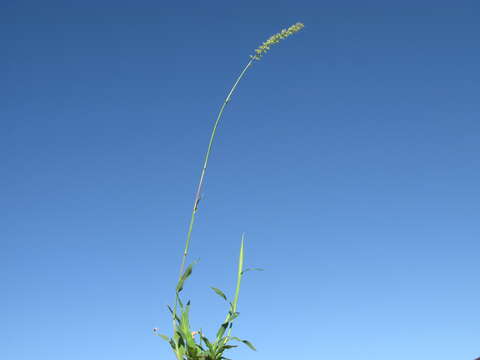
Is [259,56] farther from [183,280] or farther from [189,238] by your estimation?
[183,280]

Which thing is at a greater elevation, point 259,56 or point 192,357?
point 259,56

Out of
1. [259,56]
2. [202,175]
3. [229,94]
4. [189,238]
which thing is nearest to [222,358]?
[189,238]

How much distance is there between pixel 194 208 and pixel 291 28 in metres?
1.27

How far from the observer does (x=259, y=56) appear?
2896mm

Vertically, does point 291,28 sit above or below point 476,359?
below

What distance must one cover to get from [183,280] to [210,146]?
74 centimetres

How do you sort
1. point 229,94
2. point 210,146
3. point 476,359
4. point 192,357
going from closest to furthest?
point 192,357 < point 210,146 < point 229,94 < point 476,359

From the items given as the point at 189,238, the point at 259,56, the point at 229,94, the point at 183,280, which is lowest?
the point at 183,280

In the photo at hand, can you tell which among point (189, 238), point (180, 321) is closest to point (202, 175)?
point (189, 238)

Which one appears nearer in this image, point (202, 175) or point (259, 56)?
point (202, 175)

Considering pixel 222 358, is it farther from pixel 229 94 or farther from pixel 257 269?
pixel 229 94

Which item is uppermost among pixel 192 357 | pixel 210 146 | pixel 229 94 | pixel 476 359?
pixel 476 359

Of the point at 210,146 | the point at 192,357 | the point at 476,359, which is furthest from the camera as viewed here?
the point at 476,359

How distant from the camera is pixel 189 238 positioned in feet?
7.66
